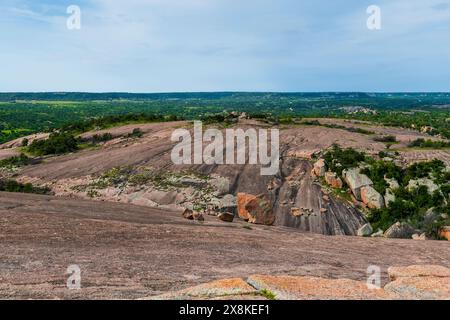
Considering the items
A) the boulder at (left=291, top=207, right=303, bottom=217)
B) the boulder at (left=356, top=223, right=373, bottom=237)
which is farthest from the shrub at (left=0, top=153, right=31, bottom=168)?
the boulder at (left=356, top=223, right=373, bottom=237)

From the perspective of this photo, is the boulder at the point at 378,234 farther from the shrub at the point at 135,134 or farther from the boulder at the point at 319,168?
the shrub at the point at 135,134

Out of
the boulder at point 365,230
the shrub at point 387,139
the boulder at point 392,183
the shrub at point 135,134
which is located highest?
the shrub at point 135,134

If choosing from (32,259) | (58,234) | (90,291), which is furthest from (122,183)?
(90,291)

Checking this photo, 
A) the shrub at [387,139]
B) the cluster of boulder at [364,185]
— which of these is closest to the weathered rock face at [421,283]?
the cluster of boulder at [364,185]

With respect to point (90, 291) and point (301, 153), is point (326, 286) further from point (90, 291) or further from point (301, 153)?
point (301, 153)

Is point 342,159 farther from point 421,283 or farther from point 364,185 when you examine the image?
point 421,283

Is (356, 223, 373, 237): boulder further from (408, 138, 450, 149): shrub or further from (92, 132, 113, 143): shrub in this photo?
(92, 132, 113, 143): shrub

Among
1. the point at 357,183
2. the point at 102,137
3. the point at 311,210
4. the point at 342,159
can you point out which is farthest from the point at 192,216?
the point at 102,137
